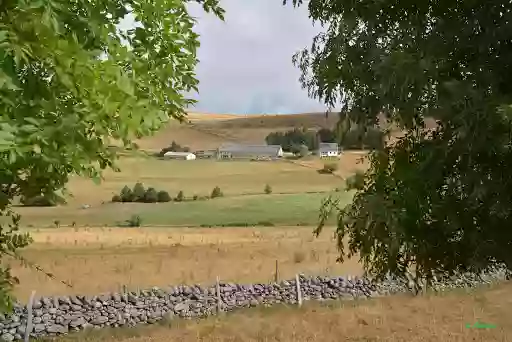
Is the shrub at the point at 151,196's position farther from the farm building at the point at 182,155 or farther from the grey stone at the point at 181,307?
the grey stone at the point at 181,307

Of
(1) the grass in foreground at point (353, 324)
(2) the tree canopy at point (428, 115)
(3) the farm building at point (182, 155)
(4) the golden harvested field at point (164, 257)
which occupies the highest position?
(2) the tree canopy at point (428, 115)

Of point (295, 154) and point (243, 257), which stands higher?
point (295, 154)

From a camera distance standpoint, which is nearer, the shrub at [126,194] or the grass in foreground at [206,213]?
the grass in foreground at [206,213]

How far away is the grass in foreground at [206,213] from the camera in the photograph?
34812 mm

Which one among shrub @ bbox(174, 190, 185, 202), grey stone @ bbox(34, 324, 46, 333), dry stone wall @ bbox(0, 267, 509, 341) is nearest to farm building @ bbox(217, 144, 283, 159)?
shrub @ bbox(174, 190, 185, 202)

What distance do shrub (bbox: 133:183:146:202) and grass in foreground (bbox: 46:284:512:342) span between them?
21.7m

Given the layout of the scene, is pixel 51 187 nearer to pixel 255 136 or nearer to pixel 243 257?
pixel 243 257

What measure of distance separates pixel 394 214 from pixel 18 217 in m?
4.31

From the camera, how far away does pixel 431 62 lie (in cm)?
557

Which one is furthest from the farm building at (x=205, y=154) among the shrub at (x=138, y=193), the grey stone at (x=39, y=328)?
the grey stone at (x=39, y=328)

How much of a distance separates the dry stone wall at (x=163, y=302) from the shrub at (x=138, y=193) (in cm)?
2051

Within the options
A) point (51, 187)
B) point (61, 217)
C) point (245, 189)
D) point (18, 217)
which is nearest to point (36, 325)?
point (18, 217)

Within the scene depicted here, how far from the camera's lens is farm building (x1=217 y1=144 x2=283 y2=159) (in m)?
49.2

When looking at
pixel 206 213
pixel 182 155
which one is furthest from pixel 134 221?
pixel 182 155
